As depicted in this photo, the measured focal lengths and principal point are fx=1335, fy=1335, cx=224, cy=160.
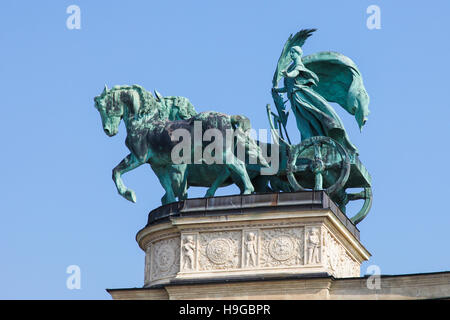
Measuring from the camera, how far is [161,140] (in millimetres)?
41219

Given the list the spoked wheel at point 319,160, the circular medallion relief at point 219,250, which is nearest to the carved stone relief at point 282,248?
the circular medallion relief at point 219,250

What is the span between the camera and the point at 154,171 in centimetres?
4191

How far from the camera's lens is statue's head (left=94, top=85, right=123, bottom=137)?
41.5m

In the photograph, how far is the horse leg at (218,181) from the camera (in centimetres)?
4144

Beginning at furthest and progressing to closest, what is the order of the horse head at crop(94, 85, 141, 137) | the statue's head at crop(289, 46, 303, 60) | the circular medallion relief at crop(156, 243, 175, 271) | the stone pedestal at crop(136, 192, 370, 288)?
1. the statue's head at crop(289, 46, 303, 60)
2. the horse head at crop(94, 85, 141, 137)
3. the circular medallion relief at crop(156, 243, 175, 271)
4. the stone pedestal at crop(136, 192, 370, 288)

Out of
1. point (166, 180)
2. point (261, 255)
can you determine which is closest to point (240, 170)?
point (166, 180)

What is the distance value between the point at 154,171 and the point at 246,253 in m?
4.60

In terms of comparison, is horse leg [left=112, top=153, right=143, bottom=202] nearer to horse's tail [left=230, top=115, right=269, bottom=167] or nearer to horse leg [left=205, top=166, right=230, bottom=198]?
horse leg [left=205, top=166, right=230, bottom=198]

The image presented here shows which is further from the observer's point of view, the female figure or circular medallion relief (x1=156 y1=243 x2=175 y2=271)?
the female figure

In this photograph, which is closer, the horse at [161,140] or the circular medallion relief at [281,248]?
the circular medallion relief at [281,248]

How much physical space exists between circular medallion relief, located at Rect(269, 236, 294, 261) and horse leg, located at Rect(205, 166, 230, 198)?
10.6 feet

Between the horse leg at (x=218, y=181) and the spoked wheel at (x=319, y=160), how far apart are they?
2012mm

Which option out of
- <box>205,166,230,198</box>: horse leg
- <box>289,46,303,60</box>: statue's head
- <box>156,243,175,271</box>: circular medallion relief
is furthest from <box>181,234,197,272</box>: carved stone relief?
<box>289,46,303,60</box>: statue's head

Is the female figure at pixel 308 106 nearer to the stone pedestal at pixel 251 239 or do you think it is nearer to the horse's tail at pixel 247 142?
the horse's tail at pixel 247 142
